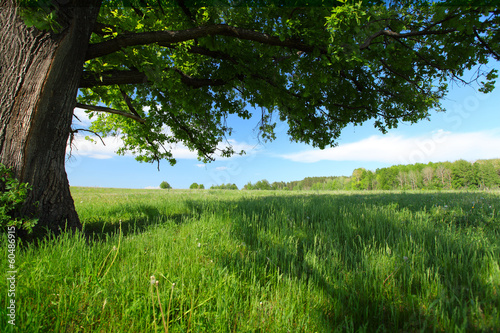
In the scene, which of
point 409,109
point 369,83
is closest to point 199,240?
point 369,83

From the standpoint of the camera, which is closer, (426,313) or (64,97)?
(426,313)

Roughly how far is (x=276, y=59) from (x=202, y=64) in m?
3.00

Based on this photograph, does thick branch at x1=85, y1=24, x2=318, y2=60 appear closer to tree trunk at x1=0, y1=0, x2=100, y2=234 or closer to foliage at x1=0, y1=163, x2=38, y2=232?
tree trunk at x1=0, y1=0, x2=100, y2=234

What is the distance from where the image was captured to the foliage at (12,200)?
3.44m

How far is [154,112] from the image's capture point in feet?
31.2

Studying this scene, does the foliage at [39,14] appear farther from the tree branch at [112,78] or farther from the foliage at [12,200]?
Answer: the foliage at [12,200]

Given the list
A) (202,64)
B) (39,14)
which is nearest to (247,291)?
(39,14)

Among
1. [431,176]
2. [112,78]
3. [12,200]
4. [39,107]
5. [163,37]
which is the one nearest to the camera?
[12,200]

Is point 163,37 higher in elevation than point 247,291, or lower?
higher

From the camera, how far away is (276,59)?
6.92 metres

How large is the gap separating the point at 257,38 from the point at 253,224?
13.6 ft

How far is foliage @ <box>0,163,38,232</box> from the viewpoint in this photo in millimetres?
3438

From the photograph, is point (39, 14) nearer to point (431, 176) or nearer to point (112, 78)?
point (112, 78)

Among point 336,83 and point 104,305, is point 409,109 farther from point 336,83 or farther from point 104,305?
point 104,305
